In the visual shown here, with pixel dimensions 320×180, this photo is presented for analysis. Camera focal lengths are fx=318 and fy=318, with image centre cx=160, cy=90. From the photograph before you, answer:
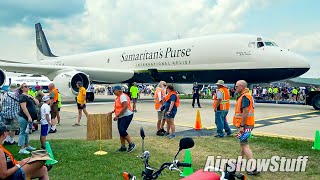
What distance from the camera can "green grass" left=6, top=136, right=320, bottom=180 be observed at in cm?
591

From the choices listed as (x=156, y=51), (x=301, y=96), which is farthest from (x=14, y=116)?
(x=301, y=96)

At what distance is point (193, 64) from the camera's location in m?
19.7

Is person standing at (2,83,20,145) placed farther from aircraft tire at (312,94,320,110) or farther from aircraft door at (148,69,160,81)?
aircraft tire at (312,94,320,110)

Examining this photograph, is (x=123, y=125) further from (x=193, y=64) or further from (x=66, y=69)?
(x=66, y=69)

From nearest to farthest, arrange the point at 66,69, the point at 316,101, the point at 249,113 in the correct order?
the point at 249,113
the point at 316,101
the point at 66,69

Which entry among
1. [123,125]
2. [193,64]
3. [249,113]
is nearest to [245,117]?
[249,113]

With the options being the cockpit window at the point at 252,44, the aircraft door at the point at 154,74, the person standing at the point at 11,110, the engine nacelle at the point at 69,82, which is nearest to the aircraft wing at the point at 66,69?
the engine nacelle at the point at 69,82

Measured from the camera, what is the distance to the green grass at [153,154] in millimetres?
5910

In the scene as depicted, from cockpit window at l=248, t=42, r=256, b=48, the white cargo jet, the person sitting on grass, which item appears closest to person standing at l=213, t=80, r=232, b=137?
the person sitting on grass

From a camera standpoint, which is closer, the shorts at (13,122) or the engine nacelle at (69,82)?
the shorts at (13,122)

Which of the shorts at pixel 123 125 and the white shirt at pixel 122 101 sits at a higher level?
the white shirt at pixel 122 101

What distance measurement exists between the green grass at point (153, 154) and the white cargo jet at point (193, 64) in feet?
30.7

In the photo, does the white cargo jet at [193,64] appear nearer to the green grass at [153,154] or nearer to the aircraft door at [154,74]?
the aircraft door at [154,74]

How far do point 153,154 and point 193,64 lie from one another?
12983 millimetres
